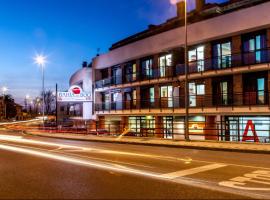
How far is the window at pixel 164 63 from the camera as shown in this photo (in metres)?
34.9

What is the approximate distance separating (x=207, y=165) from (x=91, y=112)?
3845 cm

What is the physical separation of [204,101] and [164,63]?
675 cm

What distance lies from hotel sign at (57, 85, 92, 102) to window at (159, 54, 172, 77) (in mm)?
9793

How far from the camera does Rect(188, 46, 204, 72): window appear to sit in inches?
1235

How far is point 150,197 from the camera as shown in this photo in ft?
24.9

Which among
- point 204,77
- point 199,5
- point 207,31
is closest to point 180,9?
point 199,5

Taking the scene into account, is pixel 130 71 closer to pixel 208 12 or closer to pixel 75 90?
pixel 75 90

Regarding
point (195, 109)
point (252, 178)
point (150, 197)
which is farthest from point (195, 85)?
point (150, 197)

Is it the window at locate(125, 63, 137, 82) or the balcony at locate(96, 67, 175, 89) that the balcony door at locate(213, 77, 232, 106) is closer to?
the balcony at locate(96, 67, 175, 89)

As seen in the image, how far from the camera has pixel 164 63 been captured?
35562mm

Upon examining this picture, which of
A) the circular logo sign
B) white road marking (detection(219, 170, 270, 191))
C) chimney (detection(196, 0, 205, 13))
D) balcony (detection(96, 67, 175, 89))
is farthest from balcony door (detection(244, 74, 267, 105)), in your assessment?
the circular logo sign

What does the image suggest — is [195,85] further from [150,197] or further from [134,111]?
[150,197]

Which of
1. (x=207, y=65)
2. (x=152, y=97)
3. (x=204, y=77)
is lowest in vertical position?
(x=152, y=97)

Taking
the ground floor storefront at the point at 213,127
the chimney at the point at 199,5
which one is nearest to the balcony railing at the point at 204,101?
the ground floor storefront at the point at 213,127
